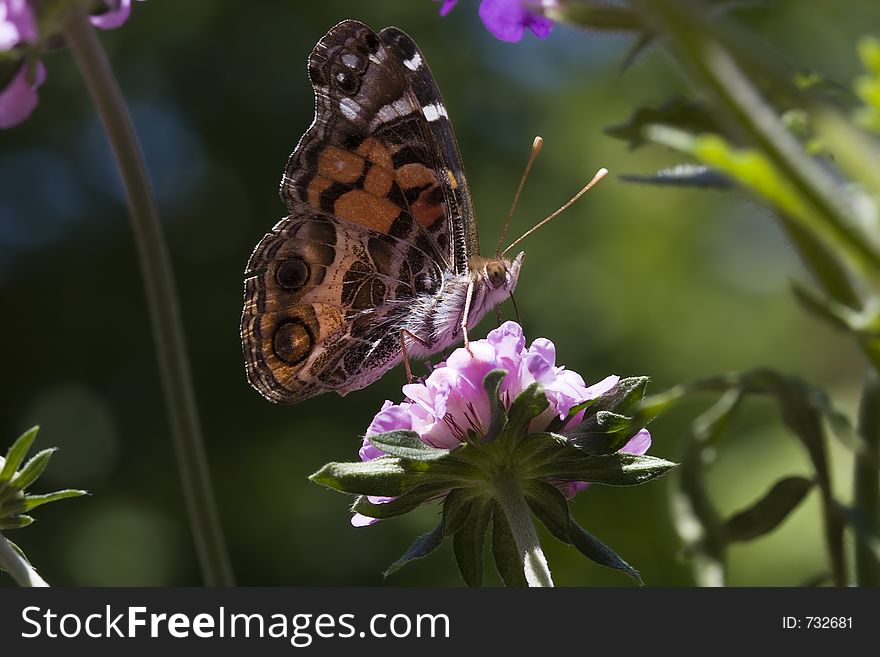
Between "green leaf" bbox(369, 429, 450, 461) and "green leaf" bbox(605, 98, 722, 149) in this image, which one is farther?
"green leaf" bbox(369, 429, 450, 461)

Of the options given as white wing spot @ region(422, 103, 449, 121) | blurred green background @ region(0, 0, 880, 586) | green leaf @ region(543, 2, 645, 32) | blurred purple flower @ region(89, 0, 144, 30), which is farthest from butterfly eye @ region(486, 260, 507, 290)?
blurred green background @ region(0, 0, 880, 586)

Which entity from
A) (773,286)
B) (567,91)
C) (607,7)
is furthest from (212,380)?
(607,7)

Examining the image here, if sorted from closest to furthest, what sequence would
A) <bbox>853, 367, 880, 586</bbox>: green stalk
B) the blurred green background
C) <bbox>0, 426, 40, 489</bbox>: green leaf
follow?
<bbox>853, 367, 880, 586</bbox>: green stalk → <bbox>0, 426, 40, 489</bbox>: green leaf → the blurred green background

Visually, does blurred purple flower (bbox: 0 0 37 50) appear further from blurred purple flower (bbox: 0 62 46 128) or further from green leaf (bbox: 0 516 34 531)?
green leaf (bbox: 0 516 34 531)

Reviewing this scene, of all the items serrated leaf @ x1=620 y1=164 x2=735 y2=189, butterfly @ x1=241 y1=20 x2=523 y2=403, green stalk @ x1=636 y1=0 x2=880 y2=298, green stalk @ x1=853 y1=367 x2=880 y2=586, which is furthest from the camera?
butterfly @ x1=241 y1=20 x2=523 y2=403

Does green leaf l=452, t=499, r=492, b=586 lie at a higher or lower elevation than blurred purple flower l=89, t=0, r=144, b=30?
lower

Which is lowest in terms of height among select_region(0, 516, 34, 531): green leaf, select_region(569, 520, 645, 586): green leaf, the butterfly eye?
select_region(569, 520, 645, 586): green leaf
